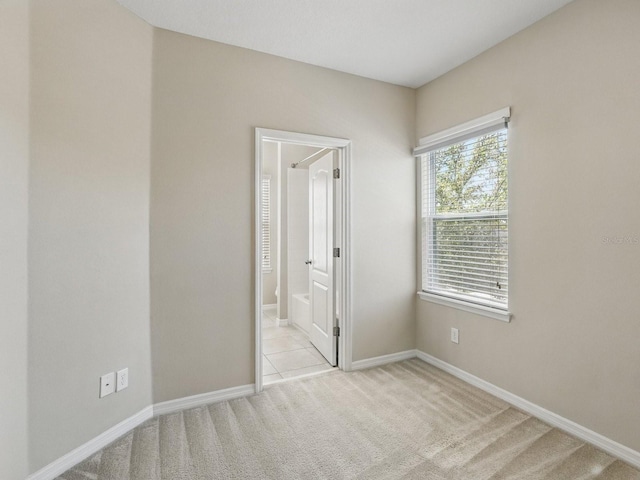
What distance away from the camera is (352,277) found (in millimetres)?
3004

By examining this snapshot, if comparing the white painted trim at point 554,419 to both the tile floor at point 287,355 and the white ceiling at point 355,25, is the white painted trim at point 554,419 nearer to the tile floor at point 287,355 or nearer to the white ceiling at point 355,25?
the tile floor at point 287,355

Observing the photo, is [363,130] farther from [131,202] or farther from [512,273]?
[131,202]

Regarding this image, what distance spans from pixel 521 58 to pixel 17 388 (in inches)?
136

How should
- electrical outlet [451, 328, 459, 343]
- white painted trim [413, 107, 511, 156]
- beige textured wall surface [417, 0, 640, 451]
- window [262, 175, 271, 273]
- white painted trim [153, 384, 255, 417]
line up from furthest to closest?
window [262, 175, 271, 273] → electrical outlet [451, 328, 459, 343] → white painted trim [413, 107, 511, 156] → white painted trim [153, 384, 255, 417] → beige textured wall surface [417, 0, 640, 451]

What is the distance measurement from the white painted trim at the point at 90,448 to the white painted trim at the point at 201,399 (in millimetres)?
74

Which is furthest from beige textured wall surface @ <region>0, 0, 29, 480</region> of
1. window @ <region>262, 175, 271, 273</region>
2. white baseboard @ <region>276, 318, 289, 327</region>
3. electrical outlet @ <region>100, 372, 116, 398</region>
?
window @ <region>262, 175, 271, 273</region>

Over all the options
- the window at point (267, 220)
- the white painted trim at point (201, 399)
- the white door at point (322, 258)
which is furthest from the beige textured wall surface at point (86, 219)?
the window at point (267, 220)

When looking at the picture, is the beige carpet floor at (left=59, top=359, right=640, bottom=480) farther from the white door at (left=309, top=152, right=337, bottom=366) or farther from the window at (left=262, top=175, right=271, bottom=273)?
the window at (left=262, top=175, right=271, bottom=273)

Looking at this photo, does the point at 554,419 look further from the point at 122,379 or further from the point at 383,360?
the point at 122,379

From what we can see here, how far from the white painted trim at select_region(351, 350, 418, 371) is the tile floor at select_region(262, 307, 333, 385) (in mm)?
255

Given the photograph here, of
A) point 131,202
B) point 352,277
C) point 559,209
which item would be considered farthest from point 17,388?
point 559,209

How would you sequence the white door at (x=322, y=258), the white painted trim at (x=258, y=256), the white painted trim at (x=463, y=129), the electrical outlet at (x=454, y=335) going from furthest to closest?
the white door at (x=322, y=258), the electrical outlet at (x=454, y=335), the white painted trim at (x=258, y=256), the white painted trim at (x=463, y=129)

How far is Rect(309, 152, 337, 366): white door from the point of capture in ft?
10.4

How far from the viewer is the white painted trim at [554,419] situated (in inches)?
72.4
